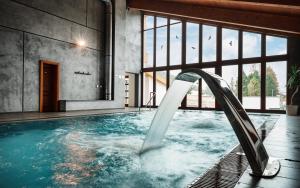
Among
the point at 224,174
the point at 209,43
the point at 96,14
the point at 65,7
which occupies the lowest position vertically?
the point at 224,174

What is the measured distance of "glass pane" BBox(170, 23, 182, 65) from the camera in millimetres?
13495

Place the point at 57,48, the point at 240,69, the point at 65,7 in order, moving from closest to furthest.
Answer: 1. the point at 57,48
2. the point at 65,7
3. the point at 240,69

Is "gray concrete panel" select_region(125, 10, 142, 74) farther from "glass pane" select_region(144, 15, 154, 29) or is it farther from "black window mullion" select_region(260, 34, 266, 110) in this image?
"black window mullion" select_region(260, 34, 266, 110)

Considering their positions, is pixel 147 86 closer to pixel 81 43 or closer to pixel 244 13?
pixel 81 43

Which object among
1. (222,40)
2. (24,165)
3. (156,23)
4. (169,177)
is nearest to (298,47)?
(222,40)

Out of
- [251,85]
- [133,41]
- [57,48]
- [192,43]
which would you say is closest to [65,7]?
[57,48]

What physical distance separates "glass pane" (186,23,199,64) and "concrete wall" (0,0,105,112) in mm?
4842

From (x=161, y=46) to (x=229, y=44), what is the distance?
4191 mm

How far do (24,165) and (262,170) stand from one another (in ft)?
7.83

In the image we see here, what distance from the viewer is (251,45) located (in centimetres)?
1109

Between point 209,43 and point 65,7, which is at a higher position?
point 65,7

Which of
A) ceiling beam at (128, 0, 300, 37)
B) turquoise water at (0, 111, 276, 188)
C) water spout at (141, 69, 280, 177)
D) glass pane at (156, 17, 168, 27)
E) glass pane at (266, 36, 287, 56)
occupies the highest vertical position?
glass pane at (156, 17, 168, 27)

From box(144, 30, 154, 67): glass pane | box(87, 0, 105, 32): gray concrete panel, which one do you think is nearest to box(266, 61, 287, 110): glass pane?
box(144, 30, 154, 67): glass pane

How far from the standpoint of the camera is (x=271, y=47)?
10.6 m
